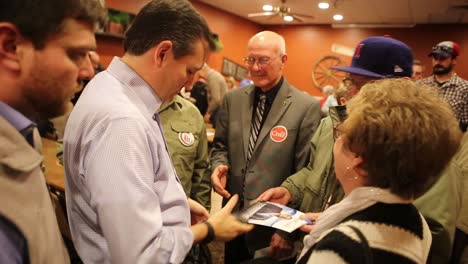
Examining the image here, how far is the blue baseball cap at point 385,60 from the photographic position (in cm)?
173

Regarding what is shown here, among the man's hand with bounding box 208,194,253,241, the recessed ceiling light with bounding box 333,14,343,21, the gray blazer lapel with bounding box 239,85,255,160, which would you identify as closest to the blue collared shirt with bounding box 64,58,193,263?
the man's hand with bounding box 208,194,253,241

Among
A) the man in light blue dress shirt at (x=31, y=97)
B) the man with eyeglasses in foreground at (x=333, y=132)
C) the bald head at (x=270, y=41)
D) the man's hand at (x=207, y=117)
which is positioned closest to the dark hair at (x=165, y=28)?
the man in light blue dress shirt at (x=31, y=97)

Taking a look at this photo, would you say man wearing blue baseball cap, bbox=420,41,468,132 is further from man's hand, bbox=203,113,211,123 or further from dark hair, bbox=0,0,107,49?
dark hair, bbox=0,0,107,49

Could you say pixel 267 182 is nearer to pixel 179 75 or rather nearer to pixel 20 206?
pixel 179 75

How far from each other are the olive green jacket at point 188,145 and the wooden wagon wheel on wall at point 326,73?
355 inches

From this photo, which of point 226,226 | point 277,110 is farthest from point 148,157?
point 277,110

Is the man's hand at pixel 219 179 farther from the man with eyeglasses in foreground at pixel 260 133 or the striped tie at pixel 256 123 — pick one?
the striped tie at pixel 256 123

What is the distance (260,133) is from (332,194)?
0.74 meters

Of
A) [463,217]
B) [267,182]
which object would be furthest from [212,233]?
[463,217]

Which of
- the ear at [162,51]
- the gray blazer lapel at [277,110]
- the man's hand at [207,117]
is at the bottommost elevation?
the man's hand at [207,117]

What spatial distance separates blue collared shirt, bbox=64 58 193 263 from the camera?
0.95m

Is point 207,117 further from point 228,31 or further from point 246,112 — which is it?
point 246,112

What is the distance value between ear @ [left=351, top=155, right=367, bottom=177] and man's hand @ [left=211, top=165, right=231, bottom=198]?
116cm

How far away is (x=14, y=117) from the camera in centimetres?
70
